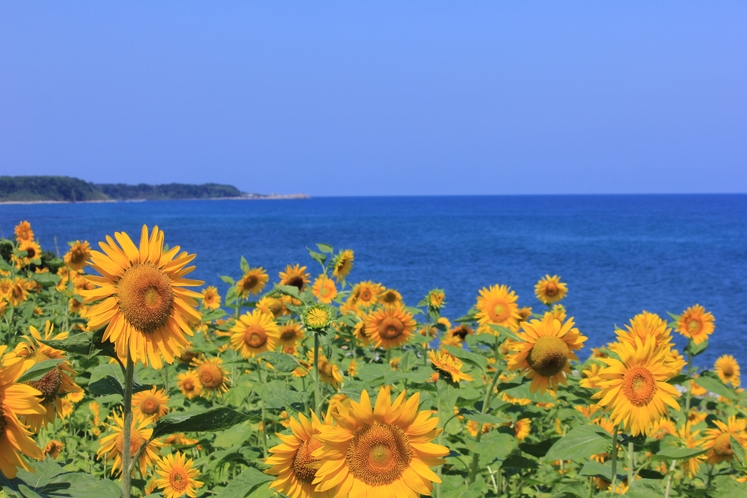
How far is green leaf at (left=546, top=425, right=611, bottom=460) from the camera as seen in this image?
244cm

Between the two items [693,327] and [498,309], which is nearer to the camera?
[498,309]

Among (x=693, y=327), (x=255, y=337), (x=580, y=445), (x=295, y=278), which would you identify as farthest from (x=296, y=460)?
(x=693, y=327)

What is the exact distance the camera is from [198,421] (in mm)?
1620

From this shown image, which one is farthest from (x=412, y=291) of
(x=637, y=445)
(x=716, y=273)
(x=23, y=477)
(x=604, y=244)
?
(x=604, y=244)

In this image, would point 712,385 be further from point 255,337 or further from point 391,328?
point 255,337

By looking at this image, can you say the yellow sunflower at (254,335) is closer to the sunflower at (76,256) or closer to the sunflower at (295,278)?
the sunflower at (295,278)

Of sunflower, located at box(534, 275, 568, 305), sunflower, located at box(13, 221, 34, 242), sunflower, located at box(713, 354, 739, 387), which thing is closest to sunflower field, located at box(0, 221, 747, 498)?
sunflower, located at box(534, 275, 568, 305)

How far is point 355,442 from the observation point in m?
1.71

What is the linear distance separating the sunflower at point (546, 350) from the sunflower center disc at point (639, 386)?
41 centimetres

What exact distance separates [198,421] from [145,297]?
426 mm

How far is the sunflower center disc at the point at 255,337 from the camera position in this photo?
4.10m

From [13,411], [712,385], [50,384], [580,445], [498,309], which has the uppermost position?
[13,411]

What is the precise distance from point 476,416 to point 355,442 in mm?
1113

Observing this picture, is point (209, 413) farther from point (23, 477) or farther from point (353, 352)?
point (353, 352)
